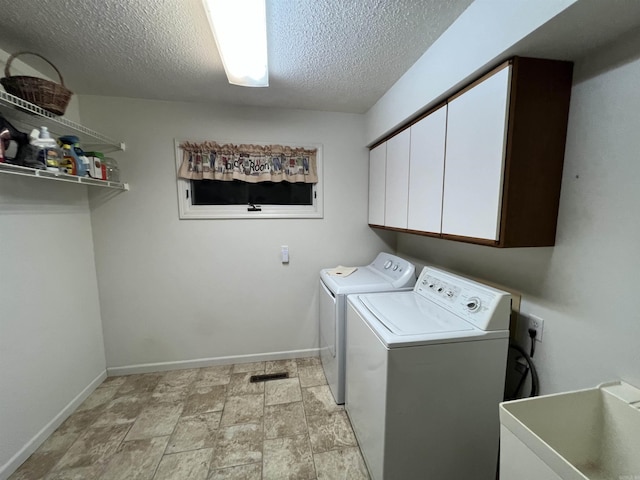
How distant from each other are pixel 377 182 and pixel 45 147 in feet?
7.22

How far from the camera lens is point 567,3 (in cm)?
76

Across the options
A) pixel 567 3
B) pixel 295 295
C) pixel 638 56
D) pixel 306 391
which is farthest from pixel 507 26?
pixel 306 391

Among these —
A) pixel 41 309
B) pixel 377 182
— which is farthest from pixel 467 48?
pixel 41 309

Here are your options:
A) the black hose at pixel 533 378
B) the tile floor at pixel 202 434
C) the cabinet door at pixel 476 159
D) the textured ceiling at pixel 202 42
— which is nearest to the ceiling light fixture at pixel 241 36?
the textured ceiling at pixel 202 42

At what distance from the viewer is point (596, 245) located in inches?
39.5

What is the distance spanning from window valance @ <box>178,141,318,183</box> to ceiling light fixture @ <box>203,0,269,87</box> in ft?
2.36

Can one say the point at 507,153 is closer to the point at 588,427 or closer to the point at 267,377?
the point at 588,427

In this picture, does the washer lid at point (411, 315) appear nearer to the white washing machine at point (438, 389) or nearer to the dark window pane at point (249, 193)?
the white washing machine at point (438, 389)

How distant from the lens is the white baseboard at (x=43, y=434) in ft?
4.55

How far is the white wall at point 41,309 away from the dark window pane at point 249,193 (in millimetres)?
875

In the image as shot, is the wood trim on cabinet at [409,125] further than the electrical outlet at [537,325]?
Yes

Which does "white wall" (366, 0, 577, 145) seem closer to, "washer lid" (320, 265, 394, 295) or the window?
the window

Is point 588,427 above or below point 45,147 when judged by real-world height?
below

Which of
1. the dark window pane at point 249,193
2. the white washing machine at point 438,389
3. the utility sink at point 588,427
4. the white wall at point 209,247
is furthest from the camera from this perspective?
the dark window pane at point 249,193
